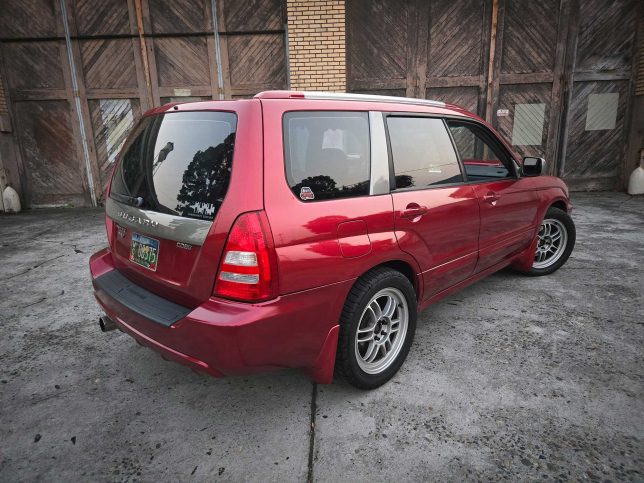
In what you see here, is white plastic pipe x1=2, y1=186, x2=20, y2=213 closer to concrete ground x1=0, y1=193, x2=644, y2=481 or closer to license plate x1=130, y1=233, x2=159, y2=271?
concrete ground x1=0, y1=193, x2=644, y2=481

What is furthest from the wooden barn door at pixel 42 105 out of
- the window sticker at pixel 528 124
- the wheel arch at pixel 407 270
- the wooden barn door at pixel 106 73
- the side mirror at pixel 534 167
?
the window sticker at pixel 528 124

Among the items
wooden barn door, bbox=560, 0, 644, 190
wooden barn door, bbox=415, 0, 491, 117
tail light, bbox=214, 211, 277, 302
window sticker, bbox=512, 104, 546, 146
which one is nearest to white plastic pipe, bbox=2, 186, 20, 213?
wooden barn door, bbox=415, 0, 491, 117

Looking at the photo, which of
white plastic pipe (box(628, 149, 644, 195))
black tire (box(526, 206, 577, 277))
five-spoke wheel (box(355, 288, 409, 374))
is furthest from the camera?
white plastic pipe (box(628, 149, 644, 195))

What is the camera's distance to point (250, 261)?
1.85 meters

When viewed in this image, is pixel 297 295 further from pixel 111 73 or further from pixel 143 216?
pixel 111 73

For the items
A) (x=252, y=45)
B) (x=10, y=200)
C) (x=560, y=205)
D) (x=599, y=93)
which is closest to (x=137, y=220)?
(x=560, y=205)

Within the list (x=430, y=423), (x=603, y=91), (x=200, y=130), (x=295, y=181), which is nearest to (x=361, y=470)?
(x=430, y=423)

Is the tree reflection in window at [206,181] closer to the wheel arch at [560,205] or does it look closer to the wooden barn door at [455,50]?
the wheel arch at [560,205]

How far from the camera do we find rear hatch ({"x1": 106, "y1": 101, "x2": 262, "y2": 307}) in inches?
74.4

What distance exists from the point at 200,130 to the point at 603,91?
9.75 meters

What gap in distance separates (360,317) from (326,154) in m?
0.90

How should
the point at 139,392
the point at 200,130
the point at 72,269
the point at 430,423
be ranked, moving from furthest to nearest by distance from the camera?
the point at 72,269 < the point at 139,392 < the point at 430,423 < the point at 200,130

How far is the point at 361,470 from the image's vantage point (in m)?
1.94

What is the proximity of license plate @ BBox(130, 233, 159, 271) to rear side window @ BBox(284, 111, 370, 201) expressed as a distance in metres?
0.81
